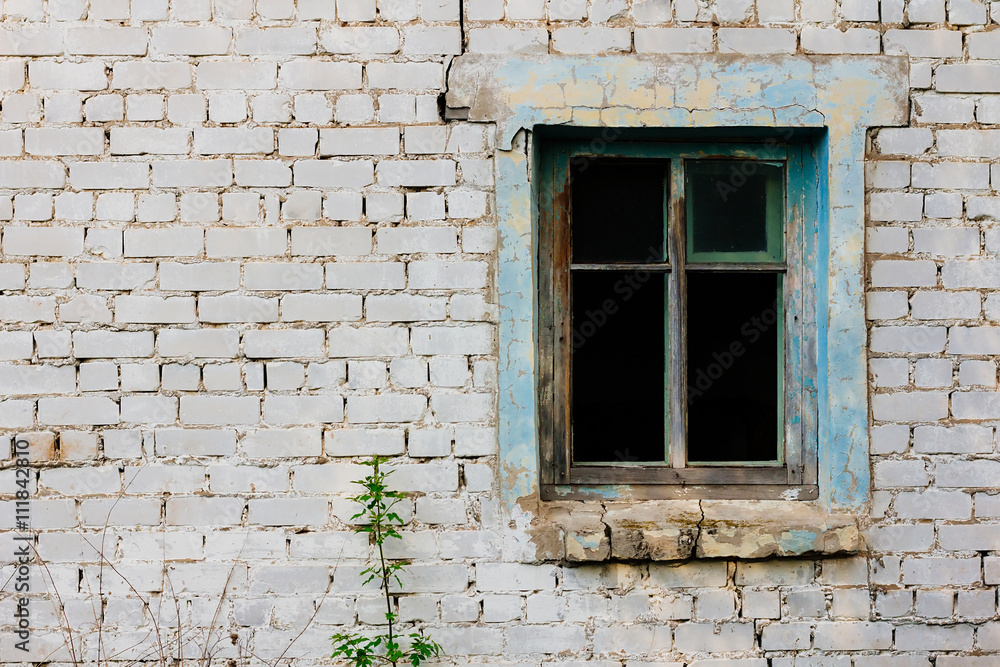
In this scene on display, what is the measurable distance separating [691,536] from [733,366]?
62 cm

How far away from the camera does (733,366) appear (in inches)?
104

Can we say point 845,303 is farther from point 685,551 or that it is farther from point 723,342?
point 685,551

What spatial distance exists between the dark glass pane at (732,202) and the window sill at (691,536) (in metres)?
0.92

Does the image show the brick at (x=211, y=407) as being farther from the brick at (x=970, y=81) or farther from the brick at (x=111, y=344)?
the brick at (x=970, y=81)

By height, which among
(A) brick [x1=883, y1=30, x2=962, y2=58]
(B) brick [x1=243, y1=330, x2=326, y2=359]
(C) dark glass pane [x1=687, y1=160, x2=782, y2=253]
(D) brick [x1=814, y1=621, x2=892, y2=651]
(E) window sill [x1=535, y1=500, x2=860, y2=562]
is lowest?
(D) brick [x1=814, y1=621, x2=892, y2=651]

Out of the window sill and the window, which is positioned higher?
the window

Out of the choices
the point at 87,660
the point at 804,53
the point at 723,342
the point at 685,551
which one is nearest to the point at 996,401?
the point at 723,342

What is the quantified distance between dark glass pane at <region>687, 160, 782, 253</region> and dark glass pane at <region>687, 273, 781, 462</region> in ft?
0.39

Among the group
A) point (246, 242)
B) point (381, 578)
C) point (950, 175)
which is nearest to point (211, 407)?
point (246, 242)

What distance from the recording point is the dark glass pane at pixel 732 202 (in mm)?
2609

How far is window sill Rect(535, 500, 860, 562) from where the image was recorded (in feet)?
7.86

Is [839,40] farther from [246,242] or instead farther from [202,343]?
[202,343]

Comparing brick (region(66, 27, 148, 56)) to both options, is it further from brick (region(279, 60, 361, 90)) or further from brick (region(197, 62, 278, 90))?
brick (region(279, 60, 361, 90))

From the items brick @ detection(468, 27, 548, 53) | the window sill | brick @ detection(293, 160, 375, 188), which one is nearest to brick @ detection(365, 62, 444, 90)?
brick @ detection(468, 27, 548, 53)
